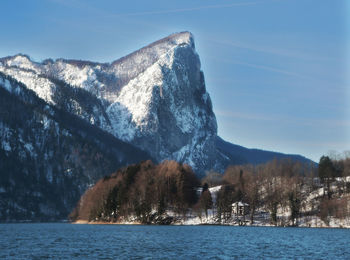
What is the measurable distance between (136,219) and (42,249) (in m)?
114

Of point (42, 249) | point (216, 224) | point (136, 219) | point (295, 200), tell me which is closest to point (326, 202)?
point (295, 200)

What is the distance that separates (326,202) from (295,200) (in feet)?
36.4

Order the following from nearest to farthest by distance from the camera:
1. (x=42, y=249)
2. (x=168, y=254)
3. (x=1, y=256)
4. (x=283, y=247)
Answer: (x=1, y=256) < (x=168, y=254) < (x=42, y=249) < (x=283, y=247)

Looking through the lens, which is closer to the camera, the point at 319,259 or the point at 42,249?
the point at 319,259

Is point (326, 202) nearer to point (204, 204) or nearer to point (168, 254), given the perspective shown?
point (204, 204)

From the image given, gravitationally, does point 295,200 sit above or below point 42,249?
above

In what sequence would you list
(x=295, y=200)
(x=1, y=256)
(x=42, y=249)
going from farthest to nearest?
1. (x=295, y=200)
2. (x=42, y=249)
3. (x=1, y=256)

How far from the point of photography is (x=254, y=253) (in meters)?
78.4

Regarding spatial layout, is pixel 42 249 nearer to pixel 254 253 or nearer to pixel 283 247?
pixel 254 253

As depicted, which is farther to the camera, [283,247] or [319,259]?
[283,247]

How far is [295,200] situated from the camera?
185 metres

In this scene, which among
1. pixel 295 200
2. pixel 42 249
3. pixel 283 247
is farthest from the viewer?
pixel 295 200

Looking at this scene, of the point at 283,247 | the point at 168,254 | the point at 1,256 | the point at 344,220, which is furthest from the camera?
the point at 344,220

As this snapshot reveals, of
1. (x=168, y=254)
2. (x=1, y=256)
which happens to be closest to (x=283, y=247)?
(x=168, y=254)
